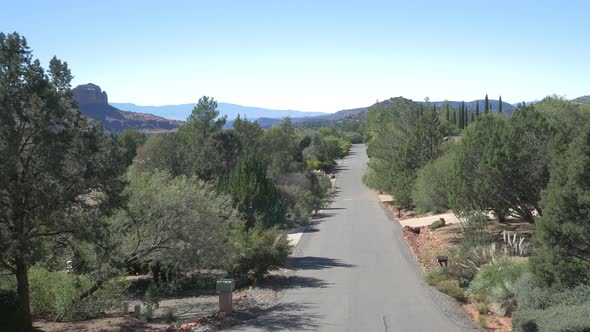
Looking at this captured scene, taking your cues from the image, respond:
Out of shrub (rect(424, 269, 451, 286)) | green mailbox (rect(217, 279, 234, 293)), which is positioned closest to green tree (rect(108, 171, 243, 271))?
green mailbox (rect(217, 279, 234, 293))

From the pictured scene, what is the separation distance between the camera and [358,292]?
17688 mm

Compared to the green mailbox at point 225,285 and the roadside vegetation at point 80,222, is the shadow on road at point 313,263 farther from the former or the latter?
the green mailbox at point 225,285

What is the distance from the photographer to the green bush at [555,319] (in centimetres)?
959

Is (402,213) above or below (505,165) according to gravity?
below

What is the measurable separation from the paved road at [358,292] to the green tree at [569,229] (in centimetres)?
243

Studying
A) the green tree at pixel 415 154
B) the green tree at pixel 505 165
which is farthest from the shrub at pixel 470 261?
the green tree at pixel 415 154

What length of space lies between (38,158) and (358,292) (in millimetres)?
10078

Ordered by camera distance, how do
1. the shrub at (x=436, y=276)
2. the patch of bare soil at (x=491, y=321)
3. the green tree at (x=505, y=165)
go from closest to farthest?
the patch of bare soil at (x=491, y=321) < the shrub at (x=436, y=276) < the green tree at (x=505, y=165)

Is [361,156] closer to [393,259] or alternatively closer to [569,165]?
[393,259]

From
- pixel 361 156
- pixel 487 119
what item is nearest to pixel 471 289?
pixel 487 119

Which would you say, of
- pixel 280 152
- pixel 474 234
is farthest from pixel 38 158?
pixel 280 152

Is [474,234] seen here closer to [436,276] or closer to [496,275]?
[436,276]

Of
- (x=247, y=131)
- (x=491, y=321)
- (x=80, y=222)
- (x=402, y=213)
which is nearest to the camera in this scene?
(x=80, y=222)

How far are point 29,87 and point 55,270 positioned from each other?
6.27m
